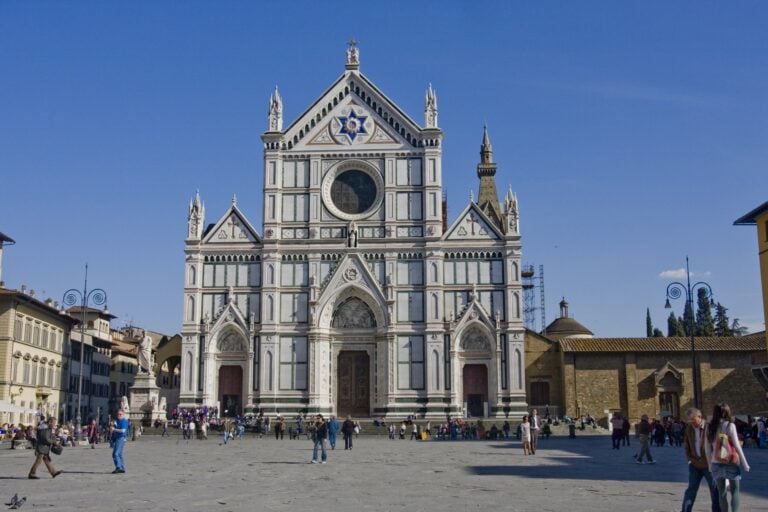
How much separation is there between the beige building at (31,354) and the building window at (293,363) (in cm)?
1387

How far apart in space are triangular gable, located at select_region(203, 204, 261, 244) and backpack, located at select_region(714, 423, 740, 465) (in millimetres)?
44691

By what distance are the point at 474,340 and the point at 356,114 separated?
15.9m

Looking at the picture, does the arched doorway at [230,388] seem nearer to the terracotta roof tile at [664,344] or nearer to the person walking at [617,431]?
the terracotta roof tile at [664,344]

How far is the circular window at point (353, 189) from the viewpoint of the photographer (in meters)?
54.9

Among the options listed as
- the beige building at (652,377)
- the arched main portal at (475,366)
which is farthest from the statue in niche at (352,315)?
the beige building at (652,377)

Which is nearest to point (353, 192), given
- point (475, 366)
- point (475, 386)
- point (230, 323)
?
point (230, 323)

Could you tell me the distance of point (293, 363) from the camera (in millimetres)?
53219

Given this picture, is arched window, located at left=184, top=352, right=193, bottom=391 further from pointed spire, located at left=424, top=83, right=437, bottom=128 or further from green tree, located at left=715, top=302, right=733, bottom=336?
green tree, located at left=715, top=302, right=733, bottom=336

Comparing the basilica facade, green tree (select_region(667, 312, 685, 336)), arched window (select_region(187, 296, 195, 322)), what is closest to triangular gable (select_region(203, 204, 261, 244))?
the basilica facade

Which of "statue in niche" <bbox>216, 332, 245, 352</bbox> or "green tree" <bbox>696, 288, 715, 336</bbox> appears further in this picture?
"green tree" <bbox>696, 288, 715, 336</bbox>

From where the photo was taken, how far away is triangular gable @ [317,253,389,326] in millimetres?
53500

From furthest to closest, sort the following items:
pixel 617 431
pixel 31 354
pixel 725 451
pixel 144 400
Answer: pixel 31 354 < pixel 144 400 < pixel 617 431 < pixel 725 451

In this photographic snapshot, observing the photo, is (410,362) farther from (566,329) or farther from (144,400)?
(566,329)

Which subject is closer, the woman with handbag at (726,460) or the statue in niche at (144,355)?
the woman with handbag at (726,460)
